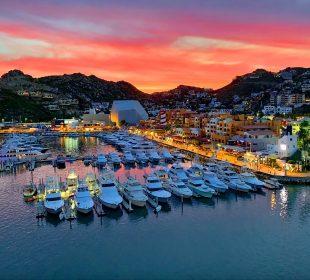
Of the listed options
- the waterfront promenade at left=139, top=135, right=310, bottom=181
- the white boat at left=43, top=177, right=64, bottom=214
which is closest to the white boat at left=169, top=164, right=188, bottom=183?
A: the waterfront promenade at left=139, top=135, right=310, bottom=181

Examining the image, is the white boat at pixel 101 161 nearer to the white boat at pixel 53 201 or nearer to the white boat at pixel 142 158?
the white boat at pixel 142 158

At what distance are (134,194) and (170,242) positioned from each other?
278 inches

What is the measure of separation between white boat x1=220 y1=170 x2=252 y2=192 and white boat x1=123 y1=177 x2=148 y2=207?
8.18m

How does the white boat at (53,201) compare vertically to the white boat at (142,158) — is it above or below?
below

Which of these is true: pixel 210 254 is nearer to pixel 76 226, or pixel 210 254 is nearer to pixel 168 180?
pixel 76 226

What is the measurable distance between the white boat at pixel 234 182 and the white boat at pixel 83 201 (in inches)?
484

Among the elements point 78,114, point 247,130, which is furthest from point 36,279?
point 78,114

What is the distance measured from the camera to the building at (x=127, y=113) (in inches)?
4660

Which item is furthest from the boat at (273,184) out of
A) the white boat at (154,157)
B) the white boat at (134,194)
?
the white boat at (154,157)

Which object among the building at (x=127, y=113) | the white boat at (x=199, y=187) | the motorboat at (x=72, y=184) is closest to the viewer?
the white boat at (x=199, y=187)

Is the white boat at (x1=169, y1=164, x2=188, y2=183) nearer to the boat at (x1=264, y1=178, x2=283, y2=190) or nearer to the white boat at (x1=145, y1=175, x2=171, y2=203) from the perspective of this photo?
the white boat at (x1=145, y1=175, x2=171, y2=203)

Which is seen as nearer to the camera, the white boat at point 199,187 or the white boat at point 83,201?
the white boat at point 83,201

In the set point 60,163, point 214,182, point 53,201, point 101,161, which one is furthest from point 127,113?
point 53,201

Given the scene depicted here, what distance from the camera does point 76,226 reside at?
25453mm
